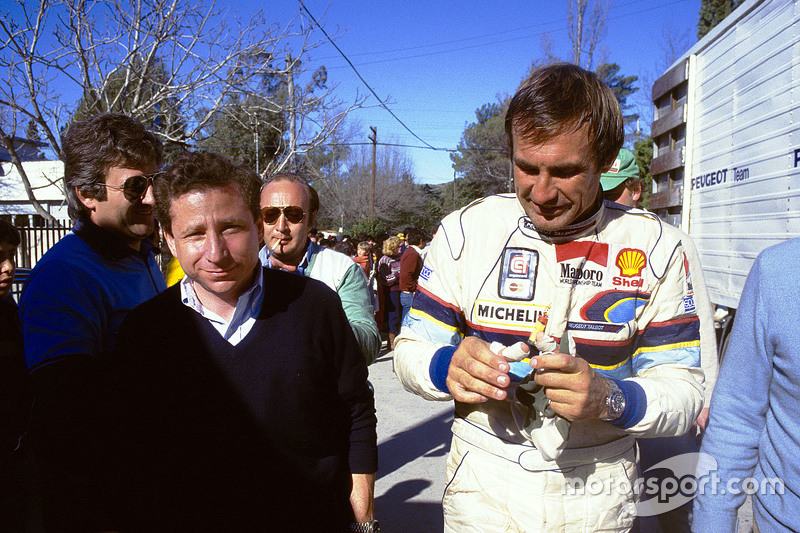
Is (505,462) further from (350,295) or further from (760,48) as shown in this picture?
(760,48)

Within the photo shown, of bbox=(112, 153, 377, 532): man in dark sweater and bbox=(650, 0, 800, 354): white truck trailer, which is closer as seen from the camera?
bbox=(112, 153, 377, 532): man in dark sweater

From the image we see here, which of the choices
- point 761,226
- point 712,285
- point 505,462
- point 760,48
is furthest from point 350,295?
point 712,285

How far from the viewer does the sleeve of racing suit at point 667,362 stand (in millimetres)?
1416

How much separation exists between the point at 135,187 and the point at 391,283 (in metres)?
7.51

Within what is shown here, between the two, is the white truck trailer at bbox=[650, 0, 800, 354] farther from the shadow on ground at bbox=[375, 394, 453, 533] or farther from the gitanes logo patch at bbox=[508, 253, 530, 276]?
the gitanes logo patch at bbox=[508, 253, 530, 276]

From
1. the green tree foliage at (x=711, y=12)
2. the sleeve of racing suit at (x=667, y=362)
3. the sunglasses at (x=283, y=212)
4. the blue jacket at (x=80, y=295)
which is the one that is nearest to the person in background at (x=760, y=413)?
the sleeve of racing suit at (x=667, y=362)

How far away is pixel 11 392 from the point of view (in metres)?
2.36

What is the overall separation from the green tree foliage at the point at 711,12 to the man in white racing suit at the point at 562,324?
36.4m

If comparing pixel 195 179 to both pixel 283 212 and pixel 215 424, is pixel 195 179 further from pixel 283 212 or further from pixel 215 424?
pixel 283 212

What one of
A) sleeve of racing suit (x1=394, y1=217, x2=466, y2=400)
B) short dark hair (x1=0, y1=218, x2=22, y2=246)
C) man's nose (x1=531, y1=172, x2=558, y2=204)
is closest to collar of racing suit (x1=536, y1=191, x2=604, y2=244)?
man's nose (x1=531, y1=172, x2=558, y2=204)

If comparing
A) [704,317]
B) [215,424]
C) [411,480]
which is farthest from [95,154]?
[411,480]

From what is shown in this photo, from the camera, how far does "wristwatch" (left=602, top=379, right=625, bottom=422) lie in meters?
1.36

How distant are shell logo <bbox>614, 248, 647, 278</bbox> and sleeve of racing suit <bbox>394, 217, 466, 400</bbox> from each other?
20.3 inches

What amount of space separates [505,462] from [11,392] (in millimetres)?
2296
